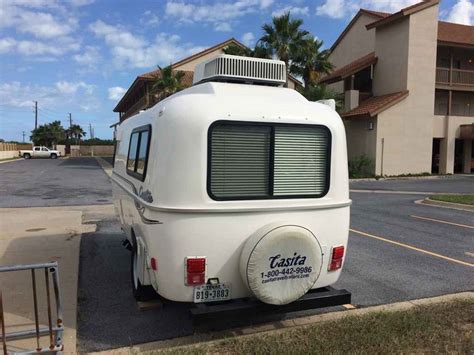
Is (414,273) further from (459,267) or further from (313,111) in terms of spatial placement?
(313,111)

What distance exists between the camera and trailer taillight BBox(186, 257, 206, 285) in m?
4.16

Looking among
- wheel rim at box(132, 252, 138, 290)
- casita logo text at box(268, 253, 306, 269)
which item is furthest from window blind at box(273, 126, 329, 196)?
wheel rim at box(132, 252, 138, 290)

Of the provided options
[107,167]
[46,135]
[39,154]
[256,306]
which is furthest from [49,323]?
[46,135]

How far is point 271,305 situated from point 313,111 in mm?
1988

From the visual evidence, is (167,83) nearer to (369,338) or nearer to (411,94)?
(411,94)

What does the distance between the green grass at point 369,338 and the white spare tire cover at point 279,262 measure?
0.40 meters

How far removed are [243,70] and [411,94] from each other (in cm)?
2469

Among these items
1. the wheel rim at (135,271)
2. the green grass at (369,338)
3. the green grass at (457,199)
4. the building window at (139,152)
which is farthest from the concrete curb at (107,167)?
the green grass at (369,338)

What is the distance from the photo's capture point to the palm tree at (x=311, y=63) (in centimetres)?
2727

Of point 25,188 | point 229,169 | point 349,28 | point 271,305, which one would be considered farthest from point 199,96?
point 349,28

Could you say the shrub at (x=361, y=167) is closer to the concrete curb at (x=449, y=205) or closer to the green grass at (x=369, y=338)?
the concrete curb at (x=449, y=205)

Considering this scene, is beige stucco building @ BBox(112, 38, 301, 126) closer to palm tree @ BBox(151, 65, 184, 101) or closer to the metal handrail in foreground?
palm tree @ BBox(151, 65, 184, 101)

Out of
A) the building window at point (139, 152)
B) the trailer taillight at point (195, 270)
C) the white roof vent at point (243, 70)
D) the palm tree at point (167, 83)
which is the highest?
the palm tree at point (167, 83)

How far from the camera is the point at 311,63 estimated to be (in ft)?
91.6
